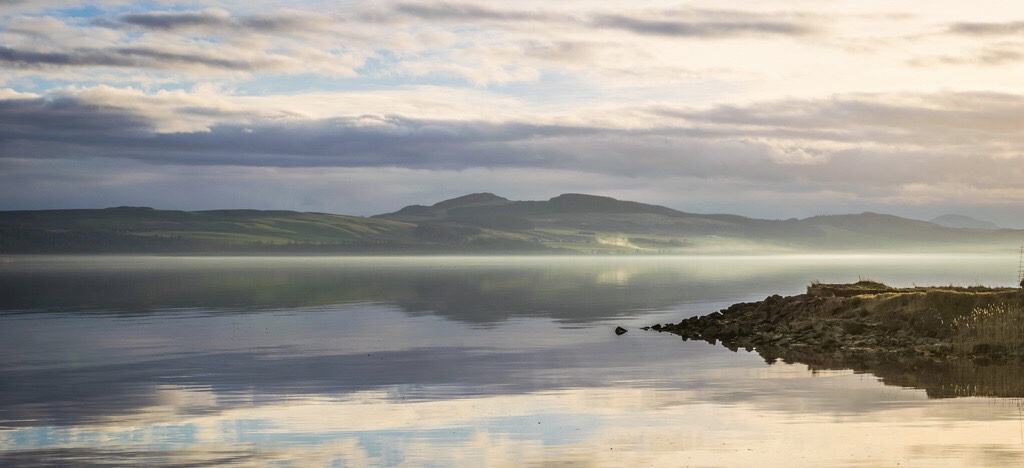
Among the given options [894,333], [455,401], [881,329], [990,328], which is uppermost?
[990,328]

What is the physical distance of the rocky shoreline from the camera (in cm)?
4438

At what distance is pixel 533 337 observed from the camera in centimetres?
5578

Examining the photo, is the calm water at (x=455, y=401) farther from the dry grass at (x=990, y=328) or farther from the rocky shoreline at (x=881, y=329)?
the dry grass at (x=990, y=328)

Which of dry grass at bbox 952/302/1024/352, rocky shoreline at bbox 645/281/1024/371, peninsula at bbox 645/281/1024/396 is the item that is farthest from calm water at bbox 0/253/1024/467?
dry grass at bbox 952/302/1024/352

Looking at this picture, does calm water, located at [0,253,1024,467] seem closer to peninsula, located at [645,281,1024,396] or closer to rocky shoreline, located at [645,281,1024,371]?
peninsula, located at [645,281,1024,396]

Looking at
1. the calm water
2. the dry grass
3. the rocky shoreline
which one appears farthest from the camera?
the dry grass

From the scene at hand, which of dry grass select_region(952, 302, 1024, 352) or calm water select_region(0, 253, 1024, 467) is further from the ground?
dry grass select_region(952, 302, 1024, 352)

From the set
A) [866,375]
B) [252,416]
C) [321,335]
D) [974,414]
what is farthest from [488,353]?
[974,414]

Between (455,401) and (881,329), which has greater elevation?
(881,329)

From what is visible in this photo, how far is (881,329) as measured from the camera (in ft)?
164

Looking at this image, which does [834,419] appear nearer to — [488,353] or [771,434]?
[771,434]

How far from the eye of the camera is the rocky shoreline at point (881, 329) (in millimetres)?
44375

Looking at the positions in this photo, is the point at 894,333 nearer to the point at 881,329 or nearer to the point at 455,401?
the point at 881,329

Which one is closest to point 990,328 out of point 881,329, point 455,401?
point 881,329
